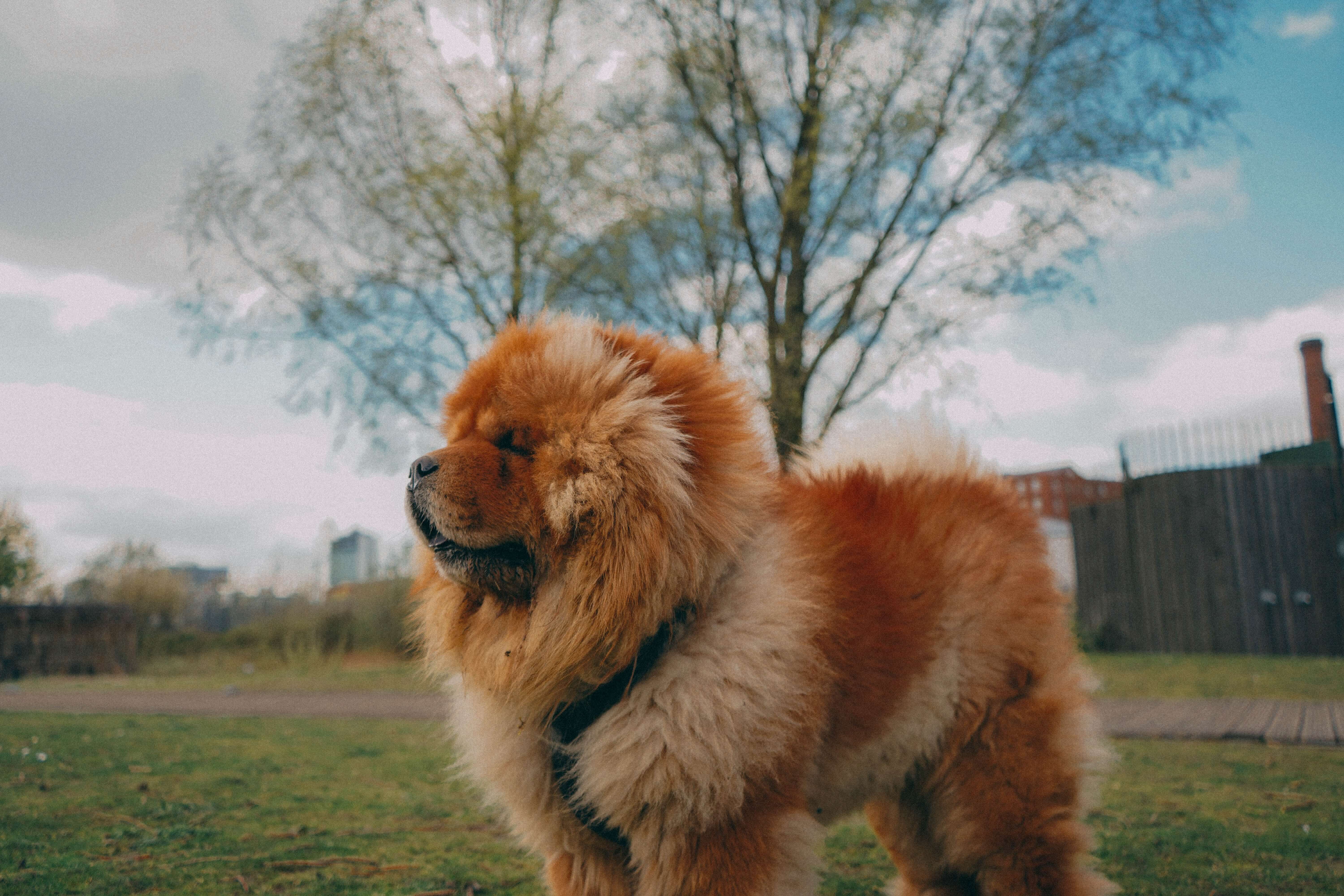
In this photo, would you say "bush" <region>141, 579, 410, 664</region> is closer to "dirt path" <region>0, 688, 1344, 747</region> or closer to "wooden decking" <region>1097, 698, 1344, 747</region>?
"dirt path" <region>0, 688, 1344, 747</region>

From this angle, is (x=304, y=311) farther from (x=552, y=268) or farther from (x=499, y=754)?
(x=499, y=754)

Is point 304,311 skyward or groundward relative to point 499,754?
skyward

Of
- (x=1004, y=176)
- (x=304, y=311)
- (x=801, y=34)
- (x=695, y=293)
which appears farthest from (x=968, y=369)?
(x=304, y=311)

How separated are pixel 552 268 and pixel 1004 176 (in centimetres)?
616

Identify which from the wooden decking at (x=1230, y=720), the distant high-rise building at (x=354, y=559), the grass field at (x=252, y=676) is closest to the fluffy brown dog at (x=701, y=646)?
the wooden decking at (x=1230, y=720)

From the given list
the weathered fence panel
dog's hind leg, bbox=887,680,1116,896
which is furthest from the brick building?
the weathered fence panel

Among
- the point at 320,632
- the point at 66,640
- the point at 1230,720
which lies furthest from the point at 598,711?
the point at 66,640

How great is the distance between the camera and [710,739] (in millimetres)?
2021

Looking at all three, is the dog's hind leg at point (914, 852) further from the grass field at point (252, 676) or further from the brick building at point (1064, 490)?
the grass field at point (252, 676)

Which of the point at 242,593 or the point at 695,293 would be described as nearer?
the point at 695,293

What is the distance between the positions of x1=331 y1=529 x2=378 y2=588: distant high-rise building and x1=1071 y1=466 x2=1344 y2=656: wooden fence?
1522 centimetres

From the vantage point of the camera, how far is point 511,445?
2275 millimetres

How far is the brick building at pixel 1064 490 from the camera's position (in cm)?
1434

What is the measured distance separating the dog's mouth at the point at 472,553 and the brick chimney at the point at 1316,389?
533 inches
